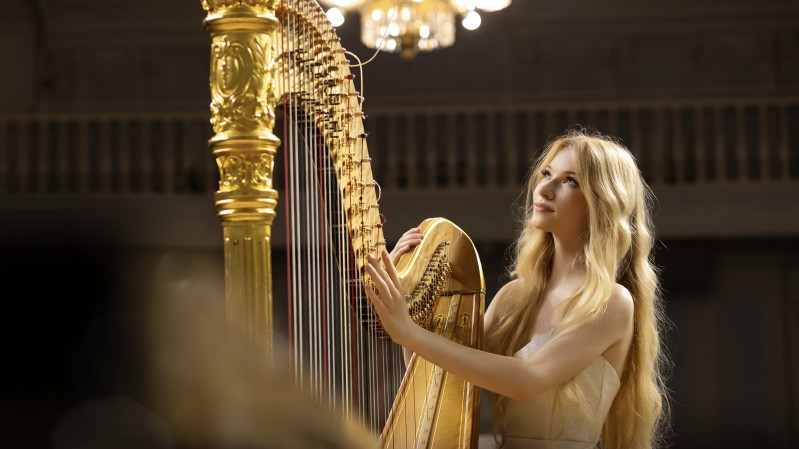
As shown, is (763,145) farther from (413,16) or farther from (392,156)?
(413,16)

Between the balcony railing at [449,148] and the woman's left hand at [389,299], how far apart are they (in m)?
5.82

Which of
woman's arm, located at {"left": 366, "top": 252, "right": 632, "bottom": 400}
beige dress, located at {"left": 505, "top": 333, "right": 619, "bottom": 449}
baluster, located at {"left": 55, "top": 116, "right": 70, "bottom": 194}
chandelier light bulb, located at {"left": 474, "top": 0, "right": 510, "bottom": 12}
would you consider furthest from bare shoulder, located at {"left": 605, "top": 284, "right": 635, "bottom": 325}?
baluster, located at {"left": 55, "top": 116, "right": 70, "bottom": 194}

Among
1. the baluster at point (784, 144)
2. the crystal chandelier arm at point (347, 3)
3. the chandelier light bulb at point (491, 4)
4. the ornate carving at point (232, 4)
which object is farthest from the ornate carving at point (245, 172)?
the baluster at point (784, 144)

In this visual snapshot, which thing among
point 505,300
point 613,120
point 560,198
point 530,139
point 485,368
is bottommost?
point 485,368

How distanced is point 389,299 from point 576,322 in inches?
20.7

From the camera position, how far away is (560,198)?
2.58 m

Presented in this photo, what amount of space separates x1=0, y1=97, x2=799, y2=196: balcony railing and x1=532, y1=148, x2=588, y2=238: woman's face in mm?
5378

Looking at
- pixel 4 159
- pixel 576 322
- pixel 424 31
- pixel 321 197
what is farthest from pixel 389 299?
pixel 4 159

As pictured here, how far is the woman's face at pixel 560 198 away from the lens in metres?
2.57

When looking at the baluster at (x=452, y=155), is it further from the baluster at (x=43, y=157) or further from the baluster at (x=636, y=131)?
the baluster at (x=43, y=157)

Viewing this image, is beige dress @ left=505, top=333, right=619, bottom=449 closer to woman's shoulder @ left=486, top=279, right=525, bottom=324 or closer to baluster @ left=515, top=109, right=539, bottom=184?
woman's shoulder @ left=486, top=279, right=525, bottom=324

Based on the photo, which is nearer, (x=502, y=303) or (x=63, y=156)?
(x=502, y=303)

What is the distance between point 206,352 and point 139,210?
25.4ft

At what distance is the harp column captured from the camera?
61.1 inches
